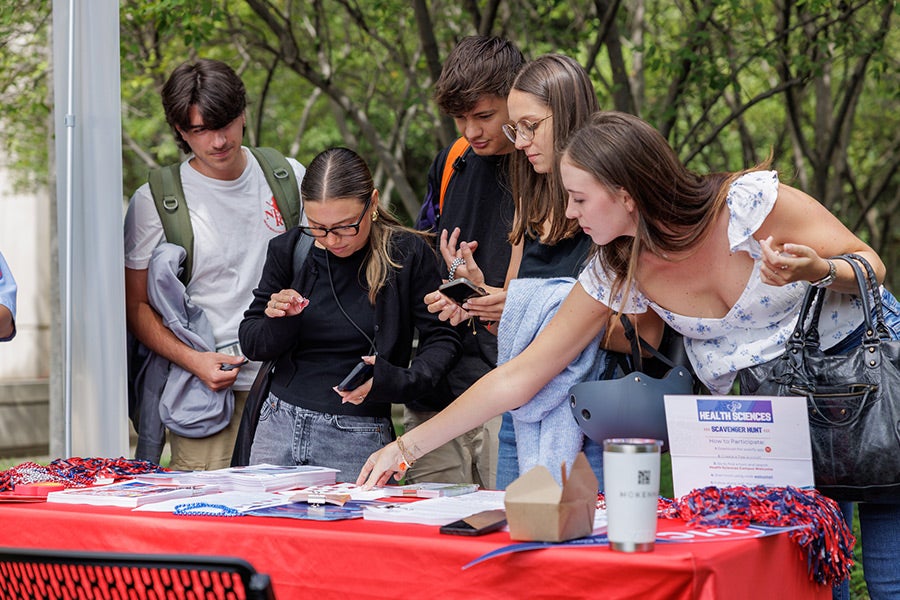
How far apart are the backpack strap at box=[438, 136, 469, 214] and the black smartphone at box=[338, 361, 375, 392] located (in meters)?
0.87

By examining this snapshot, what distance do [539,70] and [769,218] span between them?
1.00m

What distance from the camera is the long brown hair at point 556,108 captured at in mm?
3305

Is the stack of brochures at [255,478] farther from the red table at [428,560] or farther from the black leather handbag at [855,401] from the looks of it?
the black leather handbag at [855,401]

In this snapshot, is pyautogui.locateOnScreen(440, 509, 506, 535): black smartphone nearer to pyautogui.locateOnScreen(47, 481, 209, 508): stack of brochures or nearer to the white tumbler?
the white tumbler

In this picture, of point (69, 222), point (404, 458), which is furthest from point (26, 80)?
point (404, 458)

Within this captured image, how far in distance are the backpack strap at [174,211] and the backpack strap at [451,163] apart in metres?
0.91

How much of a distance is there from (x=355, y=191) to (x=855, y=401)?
1675 mm

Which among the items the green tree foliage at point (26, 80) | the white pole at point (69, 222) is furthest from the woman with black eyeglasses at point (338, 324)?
the green tree foliage at point (26, 80)

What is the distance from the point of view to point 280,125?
15906 mm

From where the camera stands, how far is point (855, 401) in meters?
2.47

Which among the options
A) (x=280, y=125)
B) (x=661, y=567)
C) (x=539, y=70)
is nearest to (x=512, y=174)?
(x=539, y=70)

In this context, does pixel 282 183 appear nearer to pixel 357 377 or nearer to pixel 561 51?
pixel 357 377

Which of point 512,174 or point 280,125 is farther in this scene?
point 280,125

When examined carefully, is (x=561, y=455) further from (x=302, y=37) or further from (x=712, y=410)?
(x=302, y=37)
